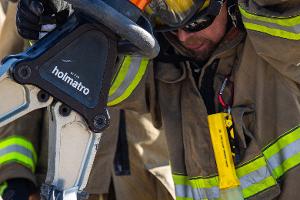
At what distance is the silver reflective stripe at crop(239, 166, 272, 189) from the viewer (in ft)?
7.92

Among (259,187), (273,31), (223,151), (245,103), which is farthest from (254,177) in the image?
(273,31)

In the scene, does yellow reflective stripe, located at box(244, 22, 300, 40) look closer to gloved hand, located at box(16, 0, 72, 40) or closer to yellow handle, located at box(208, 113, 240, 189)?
yellow handle, located at box(208, 113, 240, 189)

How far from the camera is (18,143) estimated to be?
2967 millimetres

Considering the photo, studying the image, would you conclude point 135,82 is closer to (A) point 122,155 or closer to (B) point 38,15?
(B) point 38,15

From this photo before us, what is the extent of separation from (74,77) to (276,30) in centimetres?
77

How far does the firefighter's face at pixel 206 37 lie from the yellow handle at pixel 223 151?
0.92 ft

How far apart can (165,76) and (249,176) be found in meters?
0.50

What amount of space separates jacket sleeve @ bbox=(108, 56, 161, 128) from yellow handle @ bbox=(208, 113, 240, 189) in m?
0.32

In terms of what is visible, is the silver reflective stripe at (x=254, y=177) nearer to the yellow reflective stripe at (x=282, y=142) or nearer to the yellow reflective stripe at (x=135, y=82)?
the yellow reflective stripe at (x=282, y=142)

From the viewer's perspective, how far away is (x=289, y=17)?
6.94ft

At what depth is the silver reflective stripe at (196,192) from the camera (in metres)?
2.51

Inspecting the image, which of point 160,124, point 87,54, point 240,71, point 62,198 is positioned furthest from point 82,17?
point 160,124

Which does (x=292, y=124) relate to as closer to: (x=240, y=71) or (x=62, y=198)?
(x=240, y=71)

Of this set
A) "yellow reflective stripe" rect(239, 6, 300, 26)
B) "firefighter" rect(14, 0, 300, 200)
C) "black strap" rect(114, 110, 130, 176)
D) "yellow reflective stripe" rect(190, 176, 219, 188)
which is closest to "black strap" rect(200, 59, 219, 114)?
"firefighter" rect(14, 0, 300, 200)
